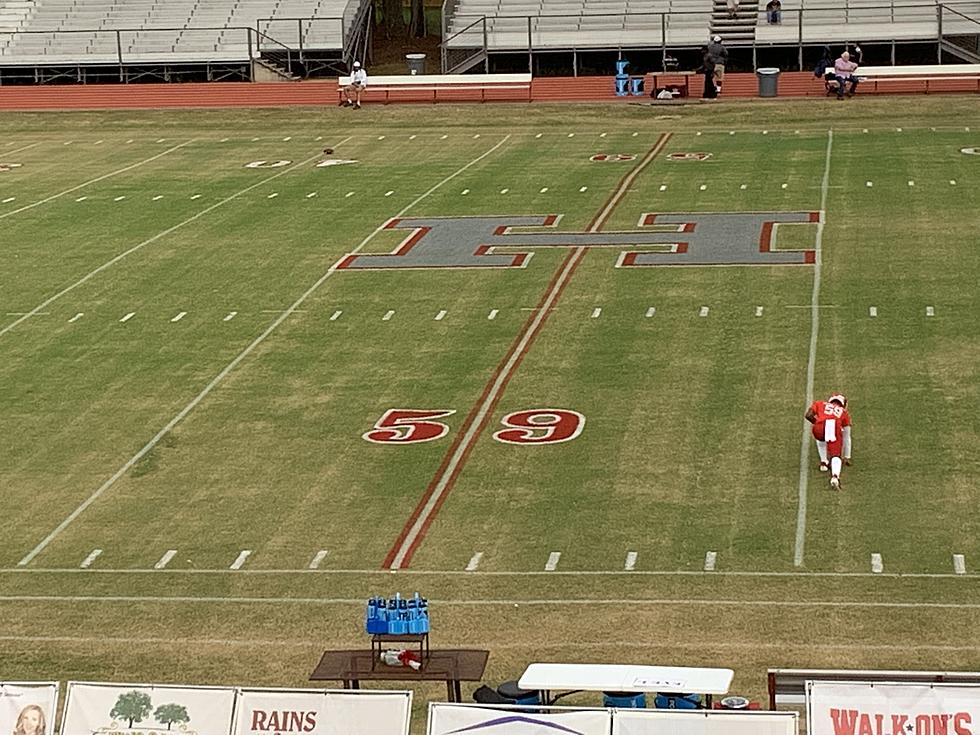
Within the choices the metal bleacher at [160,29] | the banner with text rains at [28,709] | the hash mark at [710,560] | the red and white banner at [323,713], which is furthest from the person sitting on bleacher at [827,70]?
the banner with text rains at [28,709]

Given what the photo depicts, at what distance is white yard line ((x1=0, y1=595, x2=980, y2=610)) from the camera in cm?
2183

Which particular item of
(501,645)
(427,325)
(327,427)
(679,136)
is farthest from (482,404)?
(679,136)

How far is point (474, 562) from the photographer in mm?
23781

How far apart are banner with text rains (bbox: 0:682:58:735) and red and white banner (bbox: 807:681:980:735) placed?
5.99 metres

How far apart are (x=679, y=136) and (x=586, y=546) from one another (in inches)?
1425

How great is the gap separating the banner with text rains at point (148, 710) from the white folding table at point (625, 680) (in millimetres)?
2593

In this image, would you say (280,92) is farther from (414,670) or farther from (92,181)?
(414,670)

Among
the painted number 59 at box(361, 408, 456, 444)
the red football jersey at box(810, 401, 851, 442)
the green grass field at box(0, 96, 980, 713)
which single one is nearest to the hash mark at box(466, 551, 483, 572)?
the green grass field at box(0, 96, 980, 713)

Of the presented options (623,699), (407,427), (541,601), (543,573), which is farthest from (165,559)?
(623,699)

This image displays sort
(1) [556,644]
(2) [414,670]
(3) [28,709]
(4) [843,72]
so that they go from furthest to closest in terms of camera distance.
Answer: (4) [843,72] < (1) [556,644] < (2) [414,670] < (3) [28,709]

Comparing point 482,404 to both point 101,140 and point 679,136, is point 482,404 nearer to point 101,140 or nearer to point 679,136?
point 679,136

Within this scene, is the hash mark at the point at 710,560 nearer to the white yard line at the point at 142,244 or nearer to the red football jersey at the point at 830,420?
the red football jersey at the point at 830,420

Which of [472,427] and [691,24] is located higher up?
[691,24]

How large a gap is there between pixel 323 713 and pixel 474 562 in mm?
7861
